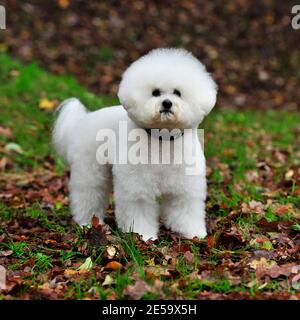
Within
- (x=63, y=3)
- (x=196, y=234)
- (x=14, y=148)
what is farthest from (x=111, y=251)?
(x=63, y=3)

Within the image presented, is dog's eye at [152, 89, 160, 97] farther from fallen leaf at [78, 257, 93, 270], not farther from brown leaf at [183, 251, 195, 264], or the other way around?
fallen leaf at [78, 257, 93, 270]

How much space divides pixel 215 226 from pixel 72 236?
1079 mm

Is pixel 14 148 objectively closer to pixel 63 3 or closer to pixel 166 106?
pixel 166 106

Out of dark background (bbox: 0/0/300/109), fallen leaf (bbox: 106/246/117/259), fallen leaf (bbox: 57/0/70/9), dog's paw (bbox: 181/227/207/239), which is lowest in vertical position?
fallen leaf (bbox: 106/246/117/259)

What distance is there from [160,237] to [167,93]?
1.16m

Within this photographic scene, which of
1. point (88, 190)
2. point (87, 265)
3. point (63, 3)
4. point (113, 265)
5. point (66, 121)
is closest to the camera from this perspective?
point (113, 265)

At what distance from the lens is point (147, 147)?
431 centimetres

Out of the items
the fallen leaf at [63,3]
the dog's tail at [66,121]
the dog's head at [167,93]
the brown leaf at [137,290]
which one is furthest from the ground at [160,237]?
the fallen leaf at [63,3]

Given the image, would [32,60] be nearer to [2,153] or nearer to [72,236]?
[2,153]

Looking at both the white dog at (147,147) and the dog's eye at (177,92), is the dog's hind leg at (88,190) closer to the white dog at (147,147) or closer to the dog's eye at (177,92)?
the white dog at (147,147)

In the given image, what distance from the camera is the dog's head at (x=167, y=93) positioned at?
3.98 metres

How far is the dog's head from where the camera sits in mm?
3982

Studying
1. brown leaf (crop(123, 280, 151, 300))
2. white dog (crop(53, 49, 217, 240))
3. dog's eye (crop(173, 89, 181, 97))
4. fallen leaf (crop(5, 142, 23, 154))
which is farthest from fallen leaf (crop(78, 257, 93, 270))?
fallen leaf (crop(5, 142, 23, 154))

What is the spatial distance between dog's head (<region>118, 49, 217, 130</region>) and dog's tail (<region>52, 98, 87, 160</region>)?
1134 mm
